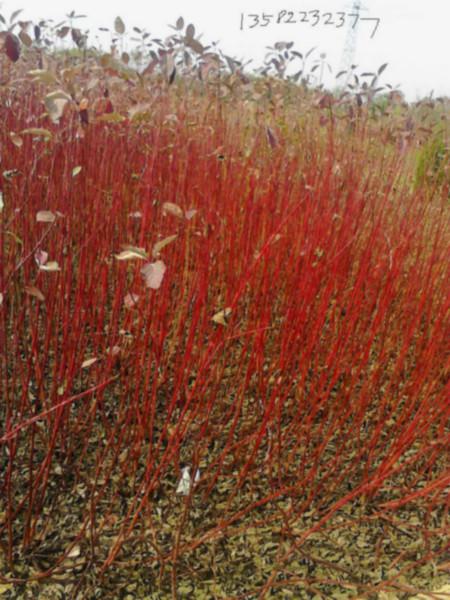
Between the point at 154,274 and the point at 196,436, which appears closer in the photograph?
the point at 154,274

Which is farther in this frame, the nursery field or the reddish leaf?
the nursery field

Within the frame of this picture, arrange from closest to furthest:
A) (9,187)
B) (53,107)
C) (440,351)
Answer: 1. (53,107)
2. (440,351)
3. (9,187)

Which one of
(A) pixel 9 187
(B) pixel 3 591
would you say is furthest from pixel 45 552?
(A) pixel 9 187

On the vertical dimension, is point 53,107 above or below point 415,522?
above

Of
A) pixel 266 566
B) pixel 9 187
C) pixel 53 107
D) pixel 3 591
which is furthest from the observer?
pixel 9 187

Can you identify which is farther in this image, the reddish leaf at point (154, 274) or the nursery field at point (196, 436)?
the nursery field at point (196, 436)

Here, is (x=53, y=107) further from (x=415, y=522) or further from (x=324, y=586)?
(x=415, y=522)

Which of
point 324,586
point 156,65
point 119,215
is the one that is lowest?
point 324,586

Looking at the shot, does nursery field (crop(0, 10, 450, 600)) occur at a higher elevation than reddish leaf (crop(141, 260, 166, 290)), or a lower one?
lower

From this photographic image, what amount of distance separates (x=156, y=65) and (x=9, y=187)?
923mm

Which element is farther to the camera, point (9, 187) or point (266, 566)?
point (9, 187)

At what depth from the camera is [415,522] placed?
1392 millimetres

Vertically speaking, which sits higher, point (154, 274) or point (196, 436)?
point (154, 274)

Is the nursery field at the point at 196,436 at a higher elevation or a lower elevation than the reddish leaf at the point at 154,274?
lower
